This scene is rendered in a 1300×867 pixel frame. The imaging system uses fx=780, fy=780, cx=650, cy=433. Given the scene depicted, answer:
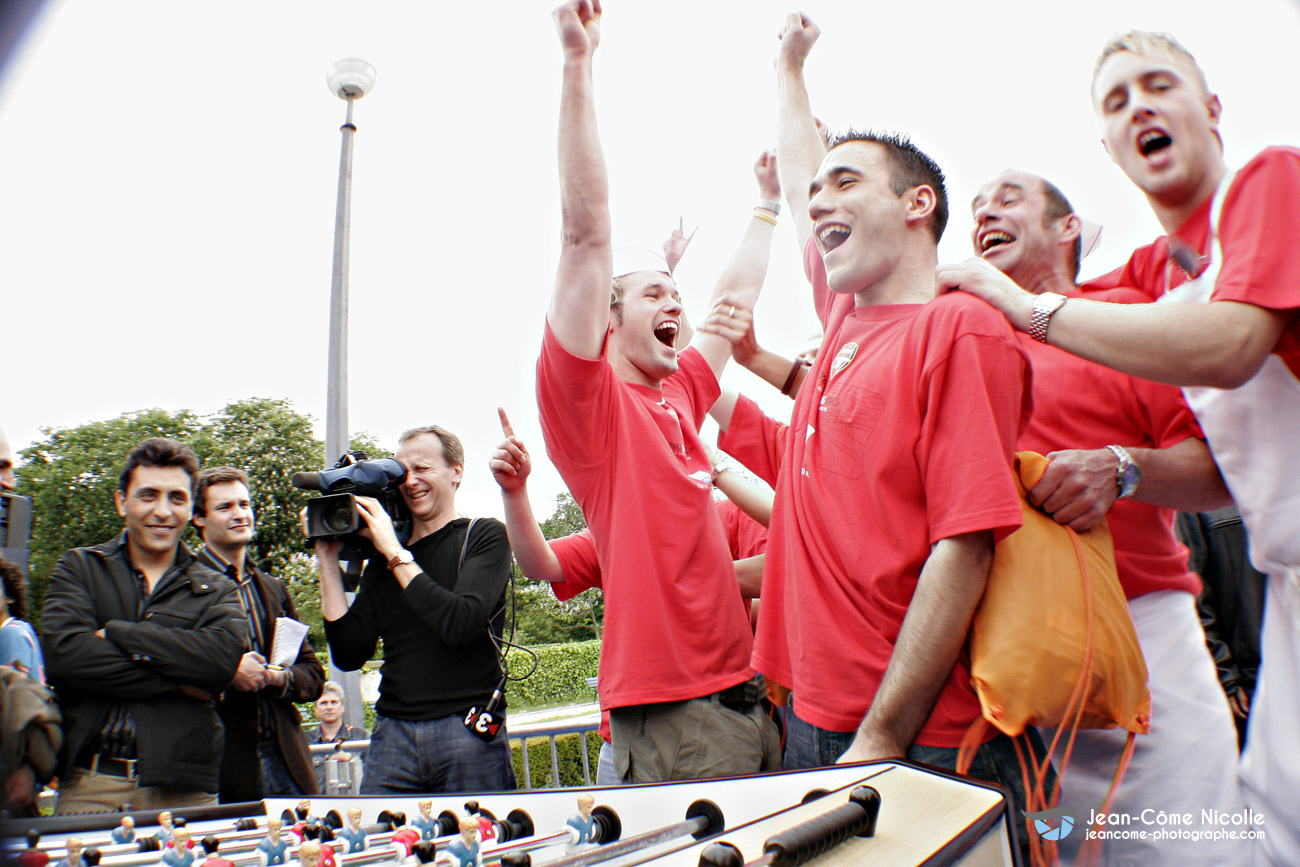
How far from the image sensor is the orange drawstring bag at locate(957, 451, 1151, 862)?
130cm

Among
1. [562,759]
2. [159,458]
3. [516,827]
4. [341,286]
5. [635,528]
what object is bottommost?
[562,759]

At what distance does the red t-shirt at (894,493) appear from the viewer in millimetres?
1470

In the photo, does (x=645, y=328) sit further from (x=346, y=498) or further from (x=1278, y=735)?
(x=1278, y=735)

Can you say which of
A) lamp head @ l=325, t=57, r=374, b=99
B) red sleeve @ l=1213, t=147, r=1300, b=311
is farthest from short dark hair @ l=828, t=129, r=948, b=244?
lamp head @ l=325, t=57, r=374, b=99

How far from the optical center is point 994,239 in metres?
2.35

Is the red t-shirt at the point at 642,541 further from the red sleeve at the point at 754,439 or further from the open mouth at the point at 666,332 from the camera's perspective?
the red sleeve at the point at 754,439

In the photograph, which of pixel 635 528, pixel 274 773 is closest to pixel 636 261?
pixel 635 528

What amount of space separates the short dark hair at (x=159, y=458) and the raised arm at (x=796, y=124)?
2703 mm

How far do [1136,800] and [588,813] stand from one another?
3.79 feet

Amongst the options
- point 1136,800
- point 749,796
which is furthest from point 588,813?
point 1136,800

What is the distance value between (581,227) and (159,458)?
8.56 feet

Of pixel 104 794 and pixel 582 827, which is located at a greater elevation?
pixel 582 827

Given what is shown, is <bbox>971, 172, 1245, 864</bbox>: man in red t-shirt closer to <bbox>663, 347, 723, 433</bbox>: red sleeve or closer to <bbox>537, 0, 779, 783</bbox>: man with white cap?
<bbox>537, 0, 779, 783</bbox>: man with white cap

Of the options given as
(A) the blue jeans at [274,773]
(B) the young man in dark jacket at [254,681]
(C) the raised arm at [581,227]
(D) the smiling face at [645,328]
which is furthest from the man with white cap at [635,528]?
(A) the blue jeans at [274,773]
